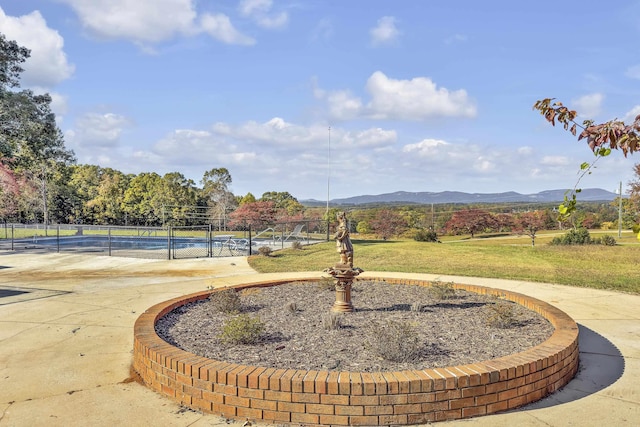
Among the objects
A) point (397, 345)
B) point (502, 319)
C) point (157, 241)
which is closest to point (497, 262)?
point (502, 319)

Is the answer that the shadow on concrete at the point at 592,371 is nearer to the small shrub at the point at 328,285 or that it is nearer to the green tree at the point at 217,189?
the small shrub at the point at 328,285

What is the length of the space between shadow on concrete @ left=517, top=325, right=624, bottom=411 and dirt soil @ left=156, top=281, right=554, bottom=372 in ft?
1.54

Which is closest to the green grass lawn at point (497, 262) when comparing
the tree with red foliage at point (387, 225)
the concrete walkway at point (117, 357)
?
the concrete walkway at point (117, 357)

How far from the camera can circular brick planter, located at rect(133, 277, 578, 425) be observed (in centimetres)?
321

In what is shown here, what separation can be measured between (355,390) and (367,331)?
1860 millimetres

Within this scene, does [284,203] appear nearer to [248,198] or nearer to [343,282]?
[248,198]

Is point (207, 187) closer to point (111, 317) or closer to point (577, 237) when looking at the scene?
point (577, 237)

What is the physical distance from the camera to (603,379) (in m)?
4.17

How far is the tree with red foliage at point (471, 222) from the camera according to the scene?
93.0 ft

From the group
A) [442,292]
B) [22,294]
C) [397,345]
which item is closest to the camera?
[397,345]

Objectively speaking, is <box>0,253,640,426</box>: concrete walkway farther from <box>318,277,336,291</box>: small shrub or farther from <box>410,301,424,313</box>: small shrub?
<box>318,277,336,291</box>: small shrub

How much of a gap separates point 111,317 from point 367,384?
15.7 feet

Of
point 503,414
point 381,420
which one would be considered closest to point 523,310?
point 503,414

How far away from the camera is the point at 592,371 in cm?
438
